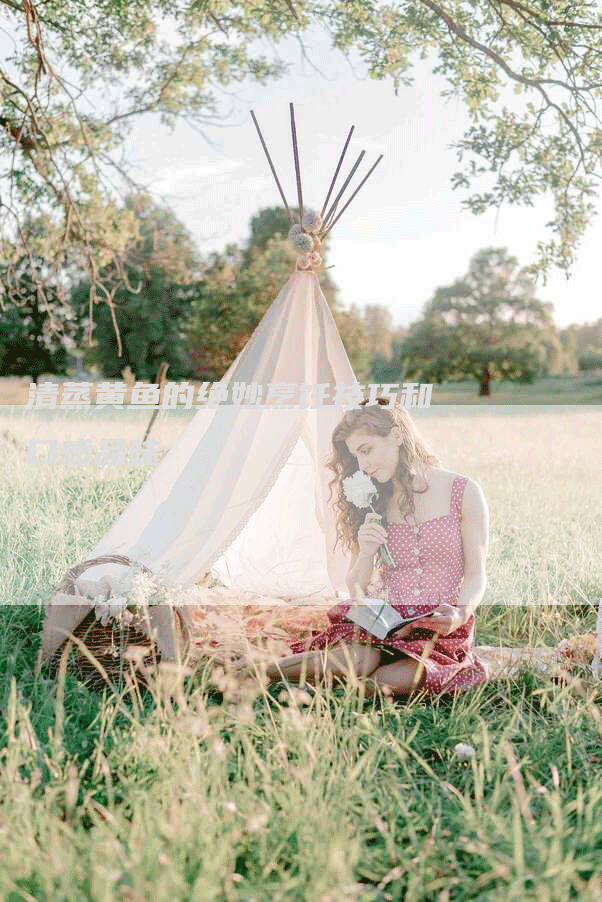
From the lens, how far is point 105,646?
3105 millimetres

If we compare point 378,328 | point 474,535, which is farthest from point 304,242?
point 378,328

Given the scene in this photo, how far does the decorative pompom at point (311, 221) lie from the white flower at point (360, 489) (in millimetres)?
1163

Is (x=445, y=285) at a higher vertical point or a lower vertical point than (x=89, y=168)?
higher

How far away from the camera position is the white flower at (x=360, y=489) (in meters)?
3.19

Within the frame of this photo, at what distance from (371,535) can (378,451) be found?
0.97 feet

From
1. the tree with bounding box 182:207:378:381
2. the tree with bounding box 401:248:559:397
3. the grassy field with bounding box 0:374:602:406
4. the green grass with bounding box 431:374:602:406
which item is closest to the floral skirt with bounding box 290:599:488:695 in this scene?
the tree with bounding box 182:207:378:381

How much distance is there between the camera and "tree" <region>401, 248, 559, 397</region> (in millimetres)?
27156

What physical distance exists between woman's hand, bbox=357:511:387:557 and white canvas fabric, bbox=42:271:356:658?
0.49 m

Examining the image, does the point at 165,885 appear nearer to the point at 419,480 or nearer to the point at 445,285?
the point at 419,480

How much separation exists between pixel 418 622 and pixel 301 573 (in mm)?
1369

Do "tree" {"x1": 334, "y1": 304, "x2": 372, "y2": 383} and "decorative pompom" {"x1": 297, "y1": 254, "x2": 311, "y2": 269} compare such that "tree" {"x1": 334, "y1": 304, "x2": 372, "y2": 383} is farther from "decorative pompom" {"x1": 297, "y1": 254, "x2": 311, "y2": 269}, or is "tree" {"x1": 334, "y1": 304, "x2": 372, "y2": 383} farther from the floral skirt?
the floral skirt

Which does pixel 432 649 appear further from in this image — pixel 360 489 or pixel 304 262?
pixel 304 262

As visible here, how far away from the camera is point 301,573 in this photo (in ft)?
14.4

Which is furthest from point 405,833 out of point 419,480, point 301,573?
point 301,573
